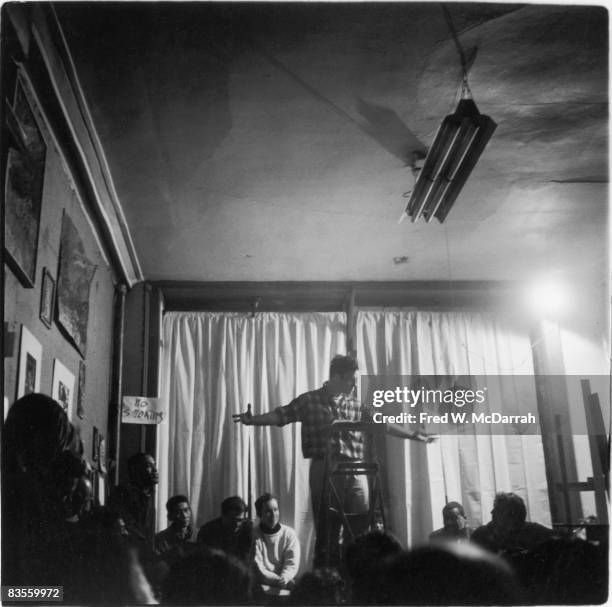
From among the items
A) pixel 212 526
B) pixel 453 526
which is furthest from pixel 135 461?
pixel 453 526

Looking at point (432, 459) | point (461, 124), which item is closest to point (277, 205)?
point (461, 124)

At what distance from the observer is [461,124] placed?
2.71 m

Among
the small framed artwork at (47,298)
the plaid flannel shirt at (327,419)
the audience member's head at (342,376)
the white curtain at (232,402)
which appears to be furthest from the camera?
the white curtain at (232,402)

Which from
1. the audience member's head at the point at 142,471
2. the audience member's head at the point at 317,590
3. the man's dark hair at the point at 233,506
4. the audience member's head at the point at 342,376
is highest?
the audience member's head at the point at 342,376

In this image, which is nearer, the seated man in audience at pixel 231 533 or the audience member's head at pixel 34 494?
the audience member's head at pixel 34 494

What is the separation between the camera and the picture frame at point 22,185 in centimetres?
222

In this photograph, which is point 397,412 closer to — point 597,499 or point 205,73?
point 597,499

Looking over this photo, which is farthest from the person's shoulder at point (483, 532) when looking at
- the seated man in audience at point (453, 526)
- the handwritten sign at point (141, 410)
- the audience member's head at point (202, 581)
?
the handwritten sign at point (141, 410)

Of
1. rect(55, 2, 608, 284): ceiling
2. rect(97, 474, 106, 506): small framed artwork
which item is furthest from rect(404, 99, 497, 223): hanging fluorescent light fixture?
rect(97, 474, 106, 506): small framed artwork

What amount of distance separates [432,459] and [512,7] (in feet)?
8.65

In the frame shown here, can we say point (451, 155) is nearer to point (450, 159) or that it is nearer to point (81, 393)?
point (450, 159)

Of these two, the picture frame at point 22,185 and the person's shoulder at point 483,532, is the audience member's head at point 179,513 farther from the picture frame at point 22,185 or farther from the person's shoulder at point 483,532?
the picture frame at point 22,185

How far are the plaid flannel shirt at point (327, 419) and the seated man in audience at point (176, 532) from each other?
0.68 metres

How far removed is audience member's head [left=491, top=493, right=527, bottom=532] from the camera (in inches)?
113
